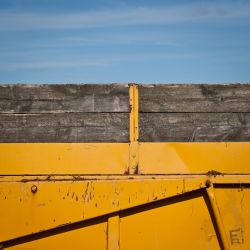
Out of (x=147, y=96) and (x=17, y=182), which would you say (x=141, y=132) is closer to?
(x=147, y=96)

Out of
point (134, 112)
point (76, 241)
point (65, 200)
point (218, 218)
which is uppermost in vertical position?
point (134, 112)

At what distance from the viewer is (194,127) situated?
259 centimetres

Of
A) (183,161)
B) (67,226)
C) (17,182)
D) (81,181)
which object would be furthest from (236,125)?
(17,182)

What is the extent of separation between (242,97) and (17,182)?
70.2 inches

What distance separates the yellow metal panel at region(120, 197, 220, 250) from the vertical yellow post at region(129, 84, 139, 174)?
1.10ft

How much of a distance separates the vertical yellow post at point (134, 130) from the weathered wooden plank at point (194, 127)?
0.14ft

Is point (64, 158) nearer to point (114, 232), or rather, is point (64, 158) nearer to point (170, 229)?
point (114, 232)

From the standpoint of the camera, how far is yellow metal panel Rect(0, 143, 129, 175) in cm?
248

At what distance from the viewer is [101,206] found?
7.87 feet

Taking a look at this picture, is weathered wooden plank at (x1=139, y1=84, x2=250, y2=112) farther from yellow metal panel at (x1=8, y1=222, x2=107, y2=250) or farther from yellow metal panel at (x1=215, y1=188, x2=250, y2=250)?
yellow metal panel at (x1=8, y1=222, x2=107, y2=250)

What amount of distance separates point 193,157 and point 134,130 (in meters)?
0.48

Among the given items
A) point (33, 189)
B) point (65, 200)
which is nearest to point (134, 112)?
point (65, 200)

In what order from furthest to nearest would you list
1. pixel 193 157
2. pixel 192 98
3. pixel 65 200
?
1. pixel 192 98
2. pixel 193 157
3. pixel 65 200

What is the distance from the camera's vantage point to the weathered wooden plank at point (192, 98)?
2.60 m
